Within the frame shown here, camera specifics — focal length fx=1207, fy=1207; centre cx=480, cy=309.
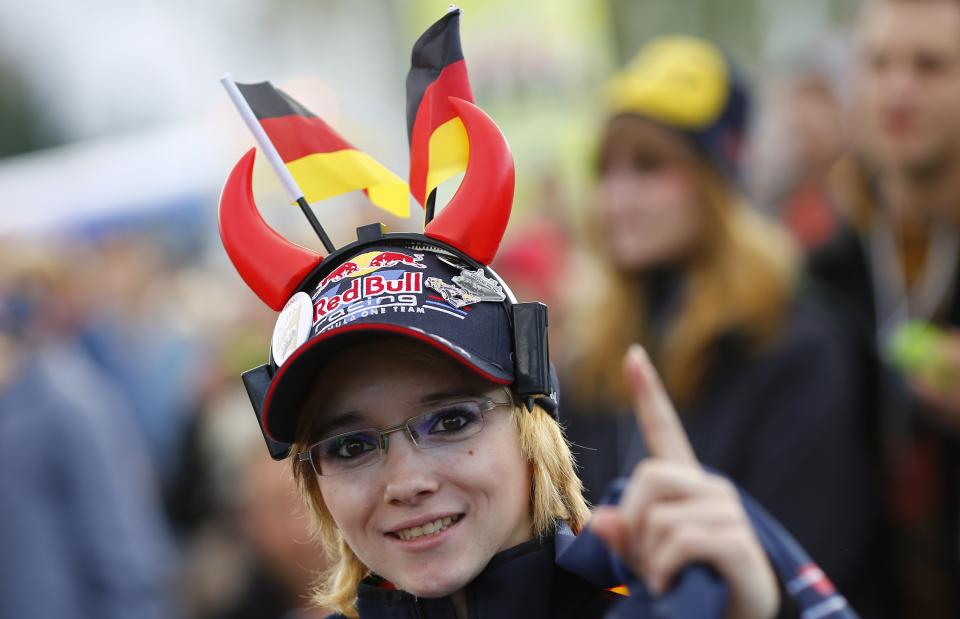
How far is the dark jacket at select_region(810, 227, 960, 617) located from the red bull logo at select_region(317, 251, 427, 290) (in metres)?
2.02

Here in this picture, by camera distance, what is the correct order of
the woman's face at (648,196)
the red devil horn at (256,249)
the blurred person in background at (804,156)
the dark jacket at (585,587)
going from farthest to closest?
the blurred person in background at (804,156), the woman's face at (648,196), the red devil horn at (256,249), the dark jacket at (585,587)

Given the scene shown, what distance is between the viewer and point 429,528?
6.74ft

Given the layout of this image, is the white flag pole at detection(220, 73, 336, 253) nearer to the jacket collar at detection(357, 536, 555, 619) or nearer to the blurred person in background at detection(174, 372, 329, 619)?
the jacket collar at detection(357, 536, 555, 619)

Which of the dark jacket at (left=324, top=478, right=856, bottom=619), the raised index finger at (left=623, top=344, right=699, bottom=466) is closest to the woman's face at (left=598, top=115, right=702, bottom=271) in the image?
the dark jacket at (left=324, top=478, right=856, bottom=619)

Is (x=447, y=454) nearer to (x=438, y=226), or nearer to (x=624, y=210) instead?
(x=438, y=226)

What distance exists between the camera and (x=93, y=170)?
11922mm

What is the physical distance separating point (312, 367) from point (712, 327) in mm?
1921

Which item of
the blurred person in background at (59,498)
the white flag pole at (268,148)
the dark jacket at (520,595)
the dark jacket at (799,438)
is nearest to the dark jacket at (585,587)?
the dark jacket at (520,595)

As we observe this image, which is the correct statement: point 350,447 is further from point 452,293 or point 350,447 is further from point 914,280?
point 914,280

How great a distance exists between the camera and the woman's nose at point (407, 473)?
2.03 metres

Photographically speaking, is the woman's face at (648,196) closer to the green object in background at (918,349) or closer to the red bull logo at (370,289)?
the green object in background at (918,349)

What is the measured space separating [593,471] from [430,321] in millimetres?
1951

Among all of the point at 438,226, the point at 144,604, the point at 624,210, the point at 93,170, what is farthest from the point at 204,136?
the point at 438,226

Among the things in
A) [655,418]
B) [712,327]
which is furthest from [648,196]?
[655,418]
